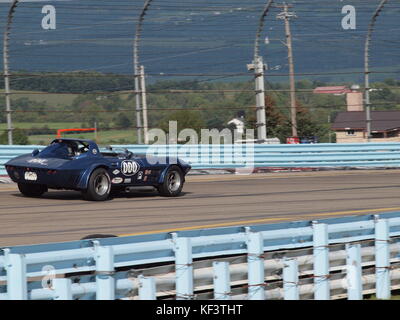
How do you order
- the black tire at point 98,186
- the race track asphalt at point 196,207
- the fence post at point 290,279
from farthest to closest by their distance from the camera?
the black tire at point 98,186, the race track asphalt at point 196,207, the fence post at point 290,279

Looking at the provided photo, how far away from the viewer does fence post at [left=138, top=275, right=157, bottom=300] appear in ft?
21.2

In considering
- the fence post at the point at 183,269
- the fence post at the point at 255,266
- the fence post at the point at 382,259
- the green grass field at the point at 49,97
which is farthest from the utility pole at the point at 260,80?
the fence post at the point at 183,269

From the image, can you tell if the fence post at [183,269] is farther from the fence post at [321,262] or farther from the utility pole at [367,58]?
the utility pole at [367,58]

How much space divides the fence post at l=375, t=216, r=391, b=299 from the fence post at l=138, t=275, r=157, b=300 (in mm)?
2942

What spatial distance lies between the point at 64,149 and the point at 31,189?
3.09 feet

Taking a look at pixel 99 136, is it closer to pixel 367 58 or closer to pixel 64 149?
pixel 64 149

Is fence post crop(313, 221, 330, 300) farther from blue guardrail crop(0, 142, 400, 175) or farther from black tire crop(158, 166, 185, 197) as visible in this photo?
blue guardrail crop(0, 142, 400, 175)

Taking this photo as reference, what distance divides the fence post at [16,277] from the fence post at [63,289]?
23 centimetres

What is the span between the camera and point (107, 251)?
6.62 m

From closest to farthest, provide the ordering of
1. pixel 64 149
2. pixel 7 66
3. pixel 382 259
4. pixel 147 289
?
pixel 147 289
pixel 382 259
pixel 64 149
pixel 7 66

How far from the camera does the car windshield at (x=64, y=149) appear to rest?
46.9 feet

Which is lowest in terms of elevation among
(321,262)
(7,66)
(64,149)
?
(321,262)

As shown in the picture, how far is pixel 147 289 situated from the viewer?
6492 mm

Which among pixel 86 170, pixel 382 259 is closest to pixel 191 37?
pixel 86 170
